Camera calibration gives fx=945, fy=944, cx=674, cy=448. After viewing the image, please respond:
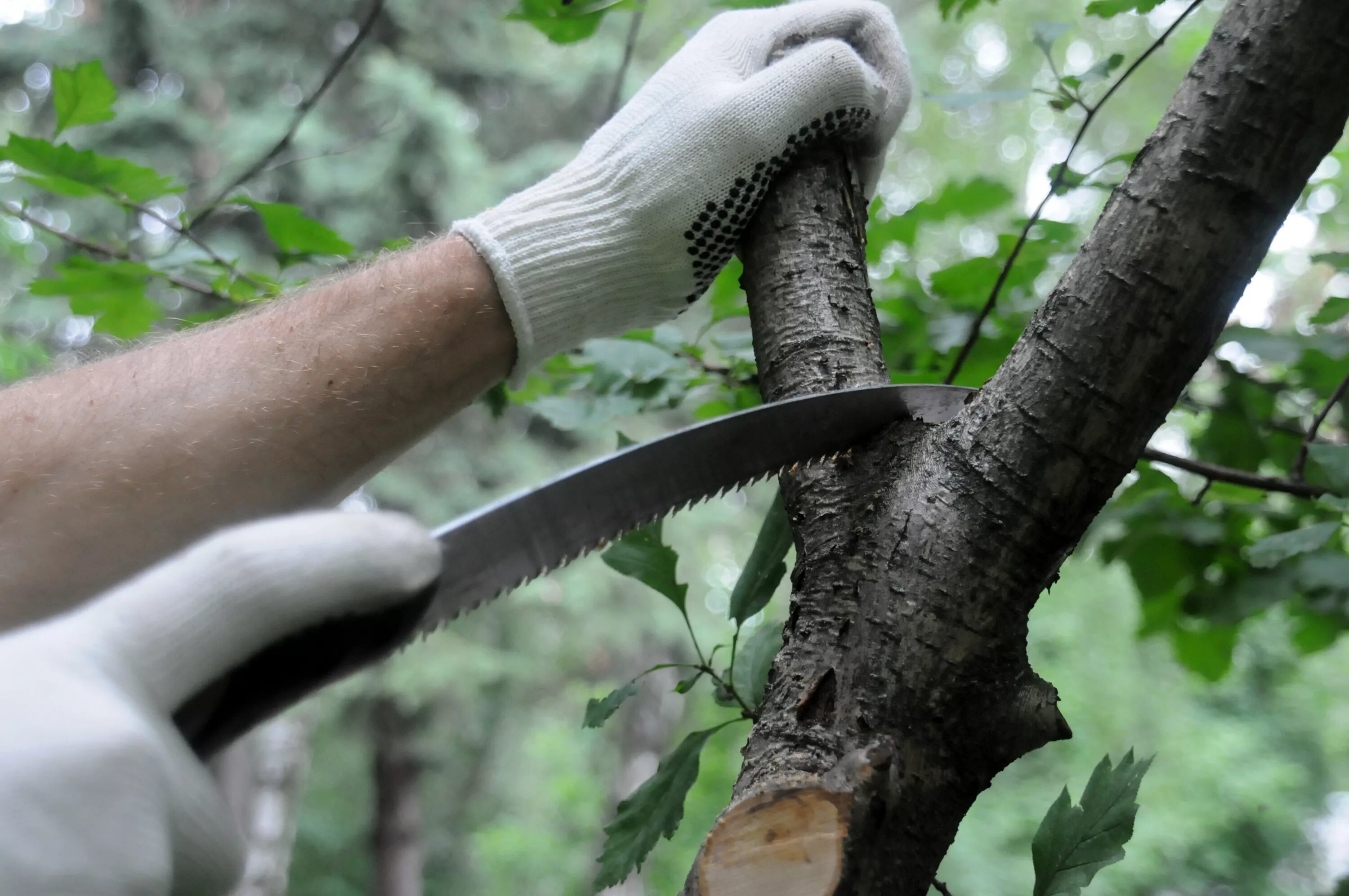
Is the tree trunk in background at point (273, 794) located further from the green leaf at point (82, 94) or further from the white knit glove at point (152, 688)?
the white knit glove at point (152, 688)

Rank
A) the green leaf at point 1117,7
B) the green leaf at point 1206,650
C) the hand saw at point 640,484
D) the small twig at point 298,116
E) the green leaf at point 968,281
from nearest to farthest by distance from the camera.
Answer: the hand saw at point 640,484 → the green leaf at point 1117,7 → the green leaf at point 968,281 → the small twig at point 298,116 → the green leaf at point 1206,650

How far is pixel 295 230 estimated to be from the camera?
49.0 inches

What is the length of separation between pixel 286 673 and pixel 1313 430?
3.60ft

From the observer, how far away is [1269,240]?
25.0 inches

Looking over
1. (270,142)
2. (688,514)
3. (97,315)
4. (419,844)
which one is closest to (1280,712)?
(688,514)

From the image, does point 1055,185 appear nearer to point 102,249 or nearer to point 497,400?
point 497,400

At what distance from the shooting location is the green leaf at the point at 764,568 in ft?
3.08

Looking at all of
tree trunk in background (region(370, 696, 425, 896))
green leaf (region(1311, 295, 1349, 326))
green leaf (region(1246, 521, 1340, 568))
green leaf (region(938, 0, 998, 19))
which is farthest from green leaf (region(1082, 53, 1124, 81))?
tree trunk in background (region(370, 696, 425, 896))

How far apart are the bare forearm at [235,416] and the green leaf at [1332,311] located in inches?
41.7

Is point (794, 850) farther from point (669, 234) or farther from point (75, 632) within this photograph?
point (669, 234)

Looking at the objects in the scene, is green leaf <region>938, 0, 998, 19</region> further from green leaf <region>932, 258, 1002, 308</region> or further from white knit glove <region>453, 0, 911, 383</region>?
green leaf <region>932, 258, 1002, 308</region>

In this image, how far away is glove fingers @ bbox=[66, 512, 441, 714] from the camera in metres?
0.47

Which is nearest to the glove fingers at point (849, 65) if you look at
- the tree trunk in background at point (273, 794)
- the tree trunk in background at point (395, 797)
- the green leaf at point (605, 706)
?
the green leaf at point (605, 706)

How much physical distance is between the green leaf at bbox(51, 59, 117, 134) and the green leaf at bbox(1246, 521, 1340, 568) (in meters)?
1.50
